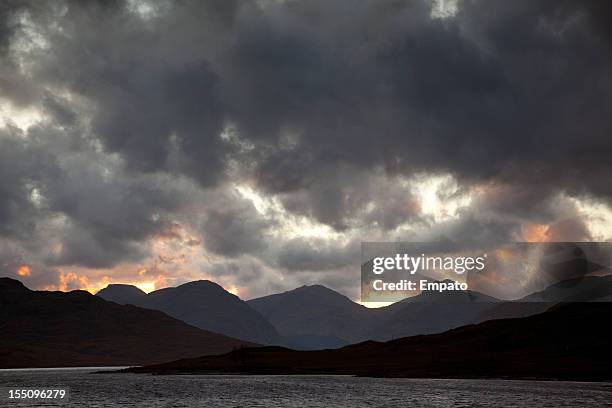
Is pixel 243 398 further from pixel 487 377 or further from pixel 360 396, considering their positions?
pixel 487 377

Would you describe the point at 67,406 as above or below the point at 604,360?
below

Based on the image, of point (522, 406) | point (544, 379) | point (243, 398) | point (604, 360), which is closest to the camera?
point (522, 406)

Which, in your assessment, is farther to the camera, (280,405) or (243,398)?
(243,398)

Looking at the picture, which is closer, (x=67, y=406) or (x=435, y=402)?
(x=67, y=406)

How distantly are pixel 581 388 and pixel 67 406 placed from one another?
10422 centimetres

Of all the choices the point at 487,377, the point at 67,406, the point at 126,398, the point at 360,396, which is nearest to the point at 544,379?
the point at 487,377

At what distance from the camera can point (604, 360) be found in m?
197

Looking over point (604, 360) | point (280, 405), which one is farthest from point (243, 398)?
point (604, 360)

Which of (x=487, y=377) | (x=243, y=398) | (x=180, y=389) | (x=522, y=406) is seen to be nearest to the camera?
(x=522, y=406)

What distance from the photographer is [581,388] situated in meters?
139

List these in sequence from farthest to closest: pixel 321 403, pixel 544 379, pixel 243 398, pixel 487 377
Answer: pixel 487 377 < pixel 544 379 < pixel 243 398 < pixel 321 403

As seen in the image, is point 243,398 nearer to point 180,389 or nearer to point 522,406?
point 180,389

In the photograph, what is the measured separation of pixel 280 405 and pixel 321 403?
24.9ft

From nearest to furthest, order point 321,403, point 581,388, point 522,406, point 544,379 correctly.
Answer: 1. point 522,406
2. point 321,403
3. point 581,388
4. point 544,379
